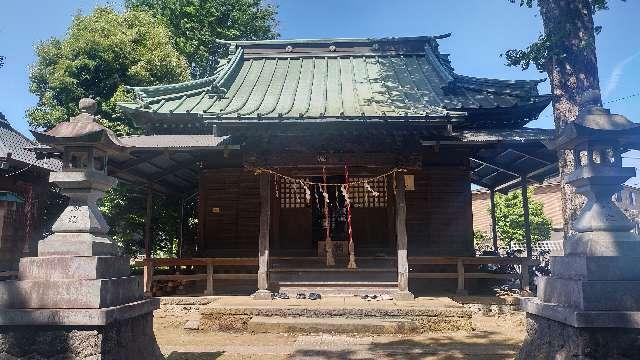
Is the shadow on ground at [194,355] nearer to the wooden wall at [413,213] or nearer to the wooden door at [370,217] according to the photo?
the wooden wall at [413,213]

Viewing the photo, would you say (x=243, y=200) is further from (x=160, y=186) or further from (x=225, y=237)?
(x=160, y=186)

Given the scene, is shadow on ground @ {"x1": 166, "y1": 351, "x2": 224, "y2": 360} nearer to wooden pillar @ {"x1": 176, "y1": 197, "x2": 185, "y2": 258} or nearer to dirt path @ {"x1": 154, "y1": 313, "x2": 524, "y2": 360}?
dirt path @ {"x1": 154, "y1": 313, "x2": 524, "y2": 360}

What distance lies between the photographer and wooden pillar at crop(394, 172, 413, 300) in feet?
34.1

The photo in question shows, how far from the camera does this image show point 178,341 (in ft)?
26.6

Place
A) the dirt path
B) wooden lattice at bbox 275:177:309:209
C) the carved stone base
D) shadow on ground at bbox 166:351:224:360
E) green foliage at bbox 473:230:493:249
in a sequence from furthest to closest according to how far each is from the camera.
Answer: green foliage at bbox 473:230:493:249 → wooden lattice at bbox 275:177:309:209 → the dirt path → shadow on ground at bbox 166:351:224:360 → the carved stone base

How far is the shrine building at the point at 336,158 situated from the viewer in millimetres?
10633

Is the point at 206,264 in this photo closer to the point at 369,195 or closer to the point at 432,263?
the point at 369,195

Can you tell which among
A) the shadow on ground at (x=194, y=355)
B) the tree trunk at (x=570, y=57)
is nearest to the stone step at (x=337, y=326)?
the shadow on ground at (x=194, y=355)

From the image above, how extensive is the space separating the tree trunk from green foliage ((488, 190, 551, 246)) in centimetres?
2870

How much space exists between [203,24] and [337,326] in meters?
25.4

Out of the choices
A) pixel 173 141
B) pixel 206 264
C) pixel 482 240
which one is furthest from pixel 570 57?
pixel 482 240

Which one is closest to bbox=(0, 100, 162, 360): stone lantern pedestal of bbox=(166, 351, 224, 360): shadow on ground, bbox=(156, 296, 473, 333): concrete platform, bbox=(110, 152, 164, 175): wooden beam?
bbox=(166, 351, 224, 360): shadow on ground

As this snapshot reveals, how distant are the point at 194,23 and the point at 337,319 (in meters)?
25.2

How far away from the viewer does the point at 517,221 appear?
116 ft
